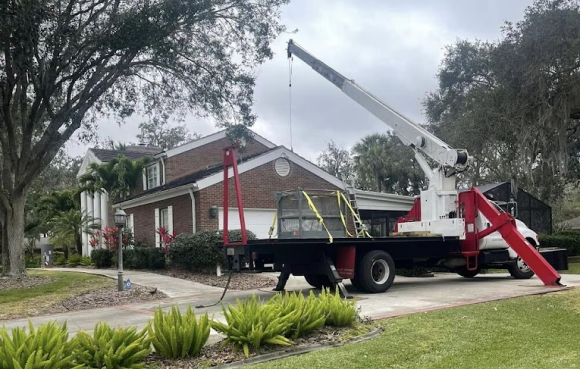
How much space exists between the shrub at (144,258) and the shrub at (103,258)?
288 centimetres

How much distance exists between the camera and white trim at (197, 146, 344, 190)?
19.3 m

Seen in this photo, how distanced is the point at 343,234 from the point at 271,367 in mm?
6937

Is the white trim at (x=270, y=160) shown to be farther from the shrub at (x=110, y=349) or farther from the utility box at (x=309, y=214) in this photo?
the shrub at (x=110, y=349)

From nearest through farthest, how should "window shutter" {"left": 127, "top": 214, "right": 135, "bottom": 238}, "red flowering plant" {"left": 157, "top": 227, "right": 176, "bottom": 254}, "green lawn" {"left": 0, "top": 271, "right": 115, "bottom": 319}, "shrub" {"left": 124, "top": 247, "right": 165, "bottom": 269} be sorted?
"green lawn" {"left": 0, "top": 271, "right": 115, "bottom": 319} < "red flowering plant" {"left": 157, "top": 227, "right": 176, "bottom": 254} < "shrub" {"left": 124, "top": 247, "right": 165, "bottom": 269} < "window shutter" {"left": 127, "top": 214, "right": 135, "bottom": 238}

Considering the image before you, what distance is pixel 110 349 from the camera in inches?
214

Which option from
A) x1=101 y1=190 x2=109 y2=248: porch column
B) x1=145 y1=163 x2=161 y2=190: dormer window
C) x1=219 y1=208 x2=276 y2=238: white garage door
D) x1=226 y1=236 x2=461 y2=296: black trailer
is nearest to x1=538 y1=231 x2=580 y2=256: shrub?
x1=219 y1=208 x2=276 y2=238: white garage door

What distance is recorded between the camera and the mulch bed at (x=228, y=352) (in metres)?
6.04

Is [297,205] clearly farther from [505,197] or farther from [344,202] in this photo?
Result: [505,197]

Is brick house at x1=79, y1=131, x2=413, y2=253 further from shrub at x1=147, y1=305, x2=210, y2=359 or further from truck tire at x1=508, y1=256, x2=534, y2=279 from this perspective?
shrub at x1=147, y1=305, x2=210, y2=359

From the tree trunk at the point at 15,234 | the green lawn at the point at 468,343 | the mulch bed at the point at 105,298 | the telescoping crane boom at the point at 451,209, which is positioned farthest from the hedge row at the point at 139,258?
the green lawn at the point at 468,343

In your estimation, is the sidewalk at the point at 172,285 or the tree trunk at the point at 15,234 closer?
the sidewalk at the point at 172,285

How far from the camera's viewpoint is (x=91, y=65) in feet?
51.8

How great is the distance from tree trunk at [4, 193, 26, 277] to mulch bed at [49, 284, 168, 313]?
178 inches

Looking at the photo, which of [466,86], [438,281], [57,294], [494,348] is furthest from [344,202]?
[466,86]
